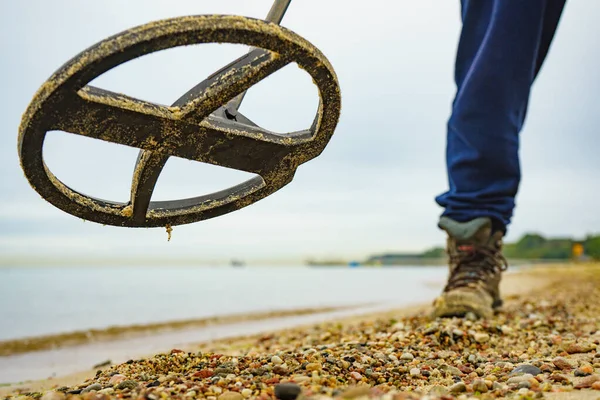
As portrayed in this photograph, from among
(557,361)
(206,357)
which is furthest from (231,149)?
(557,361)

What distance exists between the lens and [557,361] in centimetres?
212

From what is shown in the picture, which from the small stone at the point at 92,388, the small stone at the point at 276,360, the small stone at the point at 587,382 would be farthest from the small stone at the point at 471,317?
the small stone at the point at 92,388

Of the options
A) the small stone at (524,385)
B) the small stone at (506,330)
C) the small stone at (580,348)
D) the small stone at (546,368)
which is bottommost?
the small stone at (506,330)

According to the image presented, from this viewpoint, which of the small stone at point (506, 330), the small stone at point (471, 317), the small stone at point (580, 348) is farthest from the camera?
the small stone at point (471, 317)

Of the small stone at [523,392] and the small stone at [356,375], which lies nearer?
the small stone at [523,392]

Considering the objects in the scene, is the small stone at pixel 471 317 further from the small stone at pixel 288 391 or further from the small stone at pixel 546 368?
the small stone at pixel 288 391

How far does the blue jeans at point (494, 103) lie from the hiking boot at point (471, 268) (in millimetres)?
102

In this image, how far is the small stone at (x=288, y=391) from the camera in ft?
5.03

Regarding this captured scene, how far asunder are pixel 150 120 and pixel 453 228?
2680 millimetres

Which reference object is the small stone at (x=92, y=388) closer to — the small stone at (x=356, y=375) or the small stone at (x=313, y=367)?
the small stone at (x=313, y=367)

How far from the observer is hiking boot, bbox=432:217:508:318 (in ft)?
11.6

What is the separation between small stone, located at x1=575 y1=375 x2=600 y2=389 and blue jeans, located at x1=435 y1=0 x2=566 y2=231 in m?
2.06

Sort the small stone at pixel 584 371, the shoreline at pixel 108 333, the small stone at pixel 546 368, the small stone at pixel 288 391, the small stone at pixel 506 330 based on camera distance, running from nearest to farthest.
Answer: the small stone at pixel 288 391 → the small stone at pixel 584 371 → the small stone at pixel 546 368 → the small stone at pixel 506 330 → the shoreline at pixel 108 333

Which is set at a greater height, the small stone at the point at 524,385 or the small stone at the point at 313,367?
the small stone at the point at 313,367
